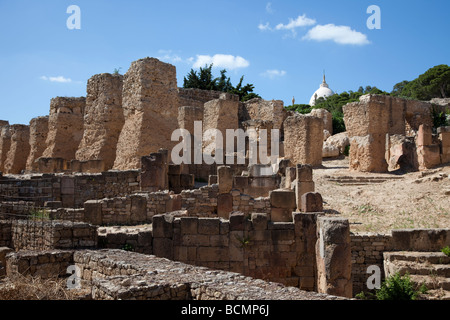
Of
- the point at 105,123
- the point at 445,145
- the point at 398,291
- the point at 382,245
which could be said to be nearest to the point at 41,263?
the point at 398,291

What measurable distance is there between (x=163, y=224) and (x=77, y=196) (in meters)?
5.75

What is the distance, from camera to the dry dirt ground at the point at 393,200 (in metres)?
11.1

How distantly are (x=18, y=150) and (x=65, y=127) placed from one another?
265 inches

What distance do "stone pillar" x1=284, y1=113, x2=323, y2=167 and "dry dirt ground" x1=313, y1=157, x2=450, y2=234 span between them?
2.93 metres

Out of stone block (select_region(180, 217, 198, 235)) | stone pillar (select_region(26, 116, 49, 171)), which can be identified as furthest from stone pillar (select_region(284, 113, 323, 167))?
stone pillar (select_region(26, 116, 49, 171))

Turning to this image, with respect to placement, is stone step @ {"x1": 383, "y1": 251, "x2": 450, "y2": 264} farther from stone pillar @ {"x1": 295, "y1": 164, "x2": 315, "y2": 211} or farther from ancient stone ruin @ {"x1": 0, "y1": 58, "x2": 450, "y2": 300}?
stone pillar @ {"x1": 295, "y1": 164, "x2": 315, "y2": 211}

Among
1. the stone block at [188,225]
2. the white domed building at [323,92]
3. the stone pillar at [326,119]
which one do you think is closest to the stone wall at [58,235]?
the stone block at [188,225]

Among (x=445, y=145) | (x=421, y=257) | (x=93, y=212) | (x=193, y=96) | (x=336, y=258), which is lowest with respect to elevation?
(x=421, y=257)

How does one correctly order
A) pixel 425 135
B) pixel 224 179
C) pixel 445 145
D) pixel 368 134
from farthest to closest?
pixel 368 134 < pixel 425 135 < pixel 445 145 < pixel 224 179

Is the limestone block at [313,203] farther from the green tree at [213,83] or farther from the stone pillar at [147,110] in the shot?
the green tree at [213,83]

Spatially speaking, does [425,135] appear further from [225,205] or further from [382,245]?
[225,205]

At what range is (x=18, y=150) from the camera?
2489 centimetres

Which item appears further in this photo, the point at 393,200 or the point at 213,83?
the point at 213,83

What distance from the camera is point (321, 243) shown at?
26.1 feet
